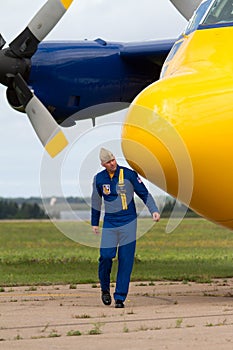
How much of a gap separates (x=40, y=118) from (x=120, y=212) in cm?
517

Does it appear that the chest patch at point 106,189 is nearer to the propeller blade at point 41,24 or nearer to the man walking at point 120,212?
the man walking at point 120,212

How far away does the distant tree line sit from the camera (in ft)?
274

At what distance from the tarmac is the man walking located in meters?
0.52

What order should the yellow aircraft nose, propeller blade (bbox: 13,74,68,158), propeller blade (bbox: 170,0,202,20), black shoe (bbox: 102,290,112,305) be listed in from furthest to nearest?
propeller blade (bbox: 170,0,202,20) → propeller blade (bbox: 13,74,68,158) → black shoe (bbox: 102,290,112,305) → the yellow aircraft nose

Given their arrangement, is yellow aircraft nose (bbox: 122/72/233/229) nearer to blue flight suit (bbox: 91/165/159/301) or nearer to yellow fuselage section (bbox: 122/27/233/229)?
yellow fuselage section (bbox: 122/27/233/229)

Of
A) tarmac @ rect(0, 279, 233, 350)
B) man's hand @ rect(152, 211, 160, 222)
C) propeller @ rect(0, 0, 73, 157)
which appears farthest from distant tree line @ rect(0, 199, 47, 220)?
man's hand @ rect(152, 211, 160, 222)

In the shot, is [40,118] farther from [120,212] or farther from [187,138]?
[187,138]

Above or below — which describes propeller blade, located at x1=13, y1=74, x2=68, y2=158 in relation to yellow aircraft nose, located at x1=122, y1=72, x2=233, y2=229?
below

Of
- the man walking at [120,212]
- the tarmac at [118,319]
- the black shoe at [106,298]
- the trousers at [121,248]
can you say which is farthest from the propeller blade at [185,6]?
the black shoe at [106,298]

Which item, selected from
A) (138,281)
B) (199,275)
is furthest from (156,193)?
(199,275)

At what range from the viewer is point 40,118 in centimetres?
1642

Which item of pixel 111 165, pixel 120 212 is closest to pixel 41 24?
pixel 111 165

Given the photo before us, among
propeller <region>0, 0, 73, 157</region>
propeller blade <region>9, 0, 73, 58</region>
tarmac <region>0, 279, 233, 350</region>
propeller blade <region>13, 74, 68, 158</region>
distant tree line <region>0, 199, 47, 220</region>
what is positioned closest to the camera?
tarmac <region>0, 279, 233, 350</region>

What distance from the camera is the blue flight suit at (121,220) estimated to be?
11.6 m
